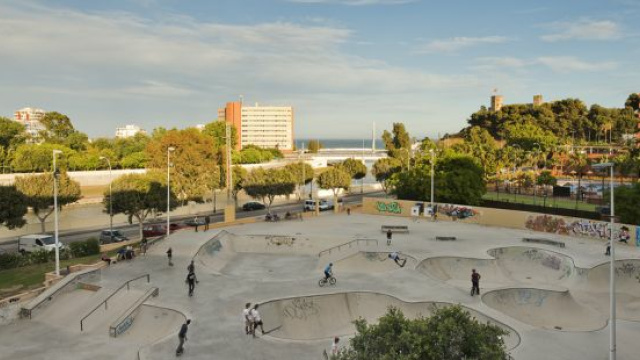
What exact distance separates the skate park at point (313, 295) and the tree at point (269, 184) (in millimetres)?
21199

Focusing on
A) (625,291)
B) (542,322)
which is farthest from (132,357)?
(625,291)

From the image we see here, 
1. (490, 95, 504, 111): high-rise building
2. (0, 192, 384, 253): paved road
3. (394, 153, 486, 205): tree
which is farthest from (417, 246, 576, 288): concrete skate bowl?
(490, 95, 504, 111): high-rise building

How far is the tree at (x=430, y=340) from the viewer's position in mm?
11984

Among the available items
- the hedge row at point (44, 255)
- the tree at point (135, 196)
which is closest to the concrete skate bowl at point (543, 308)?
the hedge row at point (44, 255)

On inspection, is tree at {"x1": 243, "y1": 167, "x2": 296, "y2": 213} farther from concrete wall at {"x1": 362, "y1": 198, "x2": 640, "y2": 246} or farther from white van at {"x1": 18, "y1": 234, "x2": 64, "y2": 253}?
white van at {"x1": 18, "y1": 234, "x2": 64, "y2": 253}

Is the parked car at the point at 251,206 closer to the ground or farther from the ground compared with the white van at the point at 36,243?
farther from the ground

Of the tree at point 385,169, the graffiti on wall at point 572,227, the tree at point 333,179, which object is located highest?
the tree at point 385,169

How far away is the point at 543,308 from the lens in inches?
975

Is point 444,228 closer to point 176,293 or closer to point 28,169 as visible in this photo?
point 176,293

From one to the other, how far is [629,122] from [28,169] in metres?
137

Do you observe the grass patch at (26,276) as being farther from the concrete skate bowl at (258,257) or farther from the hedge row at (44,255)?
the concrete skate bowl at (258,257)

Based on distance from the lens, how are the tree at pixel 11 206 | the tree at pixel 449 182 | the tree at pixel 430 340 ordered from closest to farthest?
the tree at pixel 430 340, the tree at pixel 11 206, the tree at pixel 449 182

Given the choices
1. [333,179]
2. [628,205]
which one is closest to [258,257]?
[628,205]

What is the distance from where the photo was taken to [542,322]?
79.6 feet
